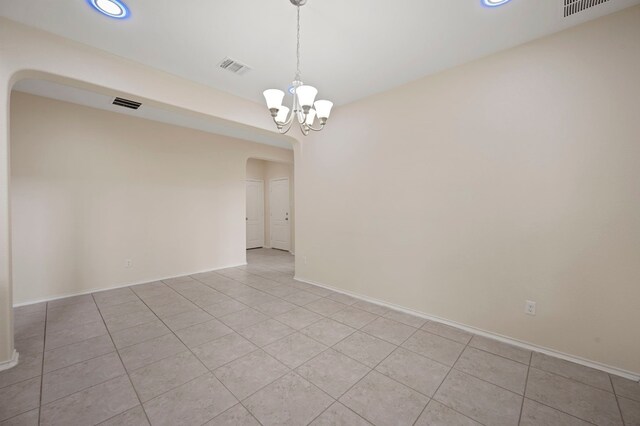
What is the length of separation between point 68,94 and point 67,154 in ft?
2.70

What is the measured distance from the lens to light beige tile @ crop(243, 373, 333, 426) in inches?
60.6

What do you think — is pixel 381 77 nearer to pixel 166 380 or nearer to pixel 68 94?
pixel 166 380

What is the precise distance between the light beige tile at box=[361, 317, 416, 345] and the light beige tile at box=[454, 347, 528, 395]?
523 mm

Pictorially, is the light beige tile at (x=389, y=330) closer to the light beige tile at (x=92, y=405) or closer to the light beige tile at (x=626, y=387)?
the light beige tile at (x=626, y=387)

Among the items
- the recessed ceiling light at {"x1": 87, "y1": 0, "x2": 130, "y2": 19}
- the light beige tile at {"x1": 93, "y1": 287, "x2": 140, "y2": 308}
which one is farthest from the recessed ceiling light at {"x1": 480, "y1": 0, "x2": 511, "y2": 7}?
the light beige tile at {"x1": 93, "y1": 287, "x2": 140, "y2": 308}

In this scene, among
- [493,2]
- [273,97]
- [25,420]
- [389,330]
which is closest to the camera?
[25,420]

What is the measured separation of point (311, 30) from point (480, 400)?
308cm

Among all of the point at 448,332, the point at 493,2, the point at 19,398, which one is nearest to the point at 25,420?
the point at 19,398

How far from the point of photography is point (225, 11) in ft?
6.30

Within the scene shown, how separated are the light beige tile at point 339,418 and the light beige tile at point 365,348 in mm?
529

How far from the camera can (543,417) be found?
156cm

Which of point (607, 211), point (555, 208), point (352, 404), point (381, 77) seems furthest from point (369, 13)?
point (352, 404)

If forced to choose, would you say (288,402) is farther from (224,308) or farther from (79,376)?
(224,308)

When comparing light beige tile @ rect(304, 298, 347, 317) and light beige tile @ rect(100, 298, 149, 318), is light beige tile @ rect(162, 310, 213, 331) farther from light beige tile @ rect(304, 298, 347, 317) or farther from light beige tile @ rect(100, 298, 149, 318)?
light beige tile @ rect(304, 298, 347, 317)
